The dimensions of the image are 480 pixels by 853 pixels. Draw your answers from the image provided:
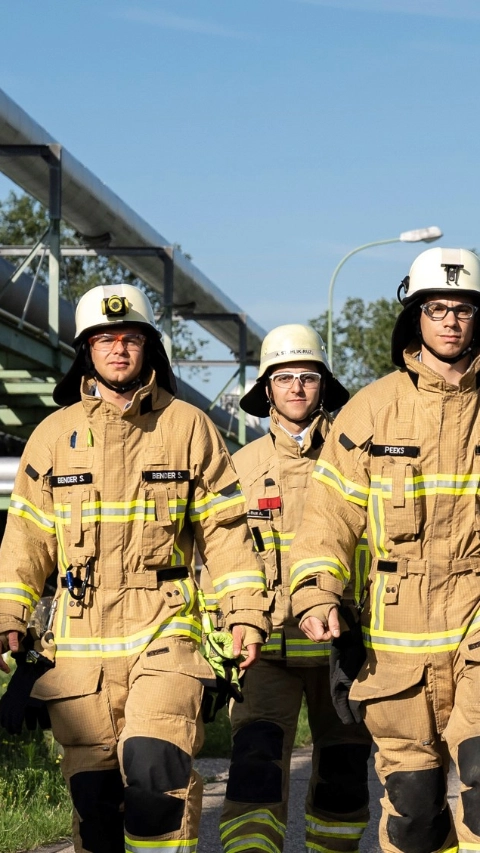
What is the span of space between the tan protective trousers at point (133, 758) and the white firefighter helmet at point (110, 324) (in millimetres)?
1028

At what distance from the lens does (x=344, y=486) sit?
509 centimetres

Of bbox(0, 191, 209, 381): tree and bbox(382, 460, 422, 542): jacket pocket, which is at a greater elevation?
bbox(0, 191, 209, 381): tree

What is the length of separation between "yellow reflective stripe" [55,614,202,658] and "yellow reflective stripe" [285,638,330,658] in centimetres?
101

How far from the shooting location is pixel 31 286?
1608cm

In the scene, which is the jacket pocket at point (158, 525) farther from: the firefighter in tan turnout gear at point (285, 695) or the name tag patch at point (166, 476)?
the firefighter in tan turnout gear at point (285, 695)

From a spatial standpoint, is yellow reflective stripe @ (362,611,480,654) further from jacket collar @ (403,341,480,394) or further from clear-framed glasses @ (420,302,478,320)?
clear-framed glasses @ (420,302,478,320)

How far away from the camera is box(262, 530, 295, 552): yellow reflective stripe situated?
6.11 metres

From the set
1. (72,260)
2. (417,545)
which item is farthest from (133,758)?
(72,260)

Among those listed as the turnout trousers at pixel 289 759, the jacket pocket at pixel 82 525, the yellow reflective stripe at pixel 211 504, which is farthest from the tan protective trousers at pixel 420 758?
the jacket pocket at pixel 82 525

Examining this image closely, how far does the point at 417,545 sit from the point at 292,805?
3.18 metres

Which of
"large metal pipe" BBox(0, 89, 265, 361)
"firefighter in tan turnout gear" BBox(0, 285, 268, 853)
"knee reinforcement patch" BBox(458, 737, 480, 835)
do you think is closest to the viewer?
"knee reinforcement patch" BBox(458, 737, 480, 835)

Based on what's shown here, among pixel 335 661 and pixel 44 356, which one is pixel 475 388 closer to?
pixel 335 661

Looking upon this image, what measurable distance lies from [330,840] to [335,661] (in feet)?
3.39

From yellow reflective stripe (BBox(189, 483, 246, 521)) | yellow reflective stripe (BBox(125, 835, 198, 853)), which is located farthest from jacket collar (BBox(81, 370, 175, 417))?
yellow reflective stripe (BBox(125, 835, 198, 853))
